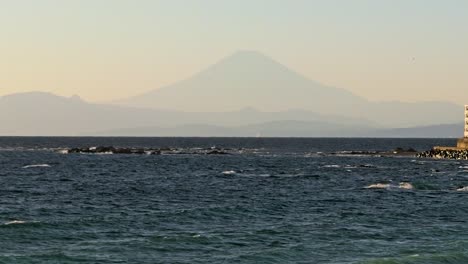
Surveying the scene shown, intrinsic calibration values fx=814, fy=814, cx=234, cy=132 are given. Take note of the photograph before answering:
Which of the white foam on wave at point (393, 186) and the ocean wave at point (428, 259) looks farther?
the white foam on wave at point (393, 186)

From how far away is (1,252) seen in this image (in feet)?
126

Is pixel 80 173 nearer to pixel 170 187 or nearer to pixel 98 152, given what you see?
pixel 170 187

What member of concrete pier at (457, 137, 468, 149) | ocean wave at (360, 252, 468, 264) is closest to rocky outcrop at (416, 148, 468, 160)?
concrete pier at (457, 137, 468, 149)

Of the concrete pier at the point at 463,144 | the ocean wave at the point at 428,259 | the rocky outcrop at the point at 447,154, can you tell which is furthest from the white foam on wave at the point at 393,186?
the concrete pier at the point at 463,144

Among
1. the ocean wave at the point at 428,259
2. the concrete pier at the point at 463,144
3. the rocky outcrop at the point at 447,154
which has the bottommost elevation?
the ocean wave at the point at 428,259

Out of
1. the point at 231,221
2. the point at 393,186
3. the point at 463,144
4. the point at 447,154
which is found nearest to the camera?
the point at 231,221

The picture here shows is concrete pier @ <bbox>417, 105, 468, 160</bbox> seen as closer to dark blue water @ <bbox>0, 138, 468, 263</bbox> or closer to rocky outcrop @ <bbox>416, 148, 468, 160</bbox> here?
rocky outcrop @ <bbox>416, 148, 468, 160</bbox>

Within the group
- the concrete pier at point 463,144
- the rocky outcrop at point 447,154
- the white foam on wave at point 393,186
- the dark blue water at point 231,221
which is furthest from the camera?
the concrete pier at point 463,144

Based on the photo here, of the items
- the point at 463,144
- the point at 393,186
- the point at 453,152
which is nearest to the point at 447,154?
the point at 453,152

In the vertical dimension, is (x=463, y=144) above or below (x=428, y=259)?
above

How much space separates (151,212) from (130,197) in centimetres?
1283

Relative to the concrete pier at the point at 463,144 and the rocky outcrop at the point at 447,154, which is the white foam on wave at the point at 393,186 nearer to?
the rocky outcrop at the point at 447,154

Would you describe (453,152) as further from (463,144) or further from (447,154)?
(463,144)

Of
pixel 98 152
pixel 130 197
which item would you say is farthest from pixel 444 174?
pixel 98 152
